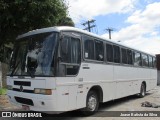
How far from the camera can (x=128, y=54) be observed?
534 inches

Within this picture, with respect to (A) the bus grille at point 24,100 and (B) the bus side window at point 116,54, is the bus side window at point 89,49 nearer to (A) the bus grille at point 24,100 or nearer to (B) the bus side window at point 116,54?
(B) the bus side window at point 116,54

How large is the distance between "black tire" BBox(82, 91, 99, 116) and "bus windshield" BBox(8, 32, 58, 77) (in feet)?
7.34

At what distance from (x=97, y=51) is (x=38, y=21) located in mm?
3732

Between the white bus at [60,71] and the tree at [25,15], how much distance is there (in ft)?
7.80

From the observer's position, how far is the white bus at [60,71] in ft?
25.7

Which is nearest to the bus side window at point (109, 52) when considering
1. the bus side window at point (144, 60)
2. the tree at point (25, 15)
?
the tree at point (25, 15)

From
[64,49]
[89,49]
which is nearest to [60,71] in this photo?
[64,49]

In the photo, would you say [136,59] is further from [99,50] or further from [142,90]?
[99,50]

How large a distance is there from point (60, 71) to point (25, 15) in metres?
4.70

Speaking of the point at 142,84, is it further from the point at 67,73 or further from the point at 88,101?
the point at 67,73

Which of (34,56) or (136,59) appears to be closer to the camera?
(34,56)

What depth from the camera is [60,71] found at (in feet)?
26.0

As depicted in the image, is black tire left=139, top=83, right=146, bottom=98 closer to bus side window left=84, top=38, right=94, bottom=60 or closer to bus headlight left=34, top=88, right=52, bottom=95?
bus side window left=84, top=38, right=94, bottom=60

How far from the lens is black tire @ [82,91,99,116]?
30.8ft
